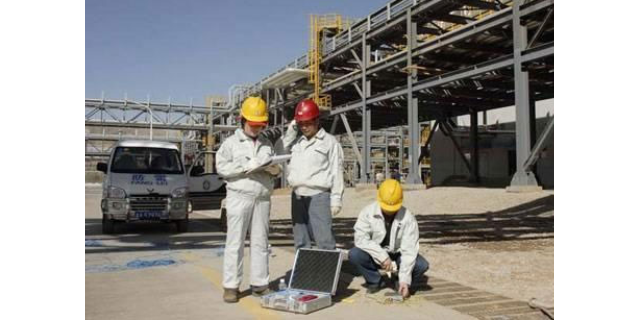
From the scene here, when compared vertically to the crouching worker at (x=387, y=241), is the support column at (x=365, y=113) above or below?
above

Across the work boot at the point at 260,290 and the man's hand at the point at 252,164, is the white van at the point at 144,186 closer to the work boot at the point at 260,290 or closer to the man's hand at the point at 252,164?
the work boot at the point at 260,290

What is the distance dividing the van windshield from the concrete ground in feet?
4.53

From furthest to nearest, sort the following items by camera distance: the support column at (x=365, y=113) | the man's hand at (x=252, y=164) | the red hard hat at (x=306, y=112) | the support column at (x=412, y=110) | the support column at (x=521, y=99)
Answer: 1. the support column at (x=365, y=113)
2. the support column at (x=412, y=110)
3. the support column at (x=521, y=99)
4. the red hard hat at (x=306, y=112)
5. the man's hand at (x=252, y=164)

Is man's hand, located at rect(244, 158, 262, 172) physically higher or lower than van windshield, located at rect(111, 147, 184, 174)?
lower

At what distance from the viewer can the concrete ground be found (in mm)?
4586

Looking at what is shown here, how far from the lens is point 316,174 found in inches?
213

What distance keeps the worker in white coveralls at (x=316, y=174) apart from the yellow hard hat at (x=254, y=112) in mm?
426

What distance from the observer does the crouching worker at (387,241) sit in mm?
5074

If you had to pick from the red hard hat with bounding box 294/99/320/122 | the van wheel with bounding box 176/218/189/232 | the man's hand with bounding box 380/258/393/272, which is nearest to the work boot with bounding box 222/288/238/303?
the man's hand with bounding box 380/258/393/272

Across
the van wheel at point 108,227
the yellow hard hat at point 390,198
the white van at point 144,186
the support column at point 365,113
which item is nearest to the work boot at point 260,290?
the yellow hard hat at point 390,198

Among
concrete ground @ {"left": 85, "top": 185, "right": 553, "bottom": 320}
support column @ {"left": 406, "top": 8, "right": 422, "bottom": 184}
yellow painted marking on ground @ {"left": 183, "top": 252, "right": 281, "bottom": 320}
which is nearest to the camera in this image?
yellow painted marking on ground @ {"left": 183, "top": 252, "right": 281, "bottom": 320}

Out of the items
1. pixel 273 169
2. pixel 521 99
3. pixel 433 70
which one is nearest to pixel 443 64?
pixel 433 70

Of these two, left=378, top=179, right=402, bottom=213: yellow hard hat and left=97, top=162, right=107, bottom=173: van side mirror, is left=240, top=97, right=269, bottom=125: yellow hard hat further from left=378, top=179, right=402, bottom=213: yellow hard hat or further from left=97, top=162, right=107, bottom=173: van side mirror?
left=97, top=162, right=107, bottom=173: van side mirror

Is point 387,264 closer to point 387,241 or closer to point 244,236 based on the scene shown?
point 387,241
